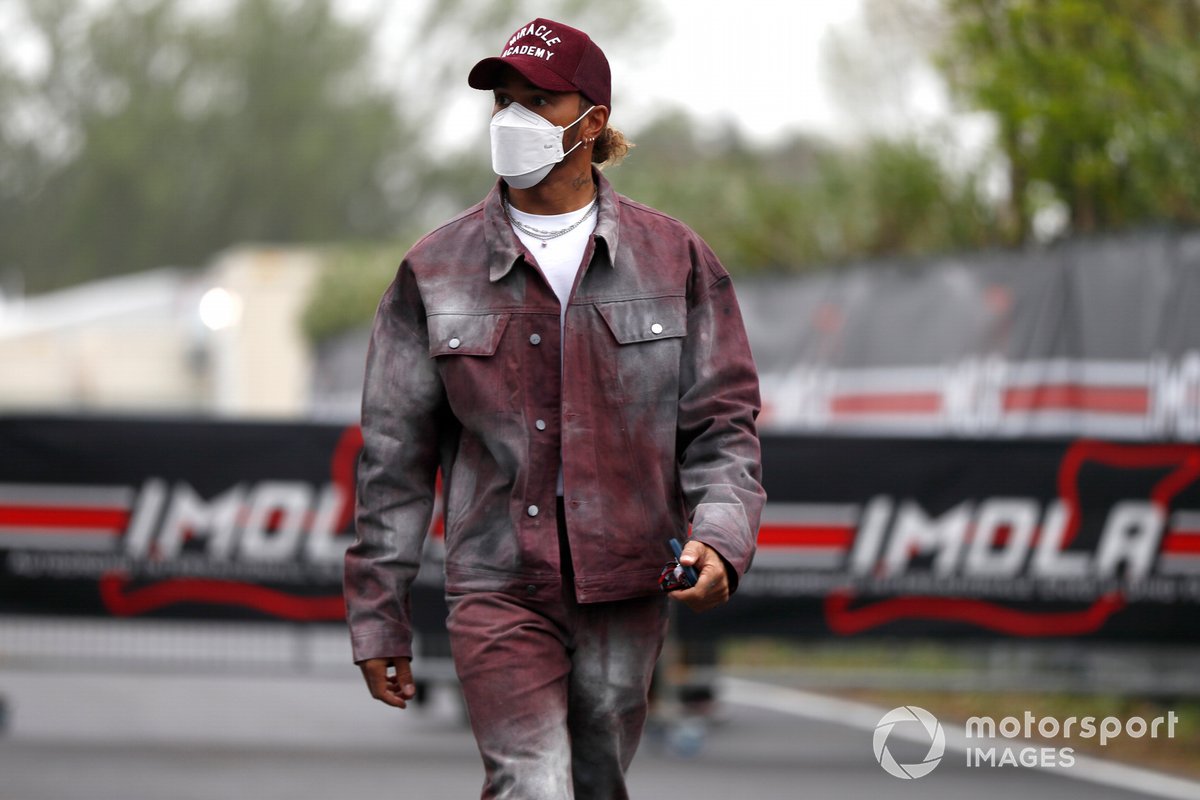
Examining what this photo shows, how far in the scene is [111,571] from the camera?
10.7 meters

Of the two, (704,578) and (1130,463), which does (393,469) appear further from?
(1130,463)

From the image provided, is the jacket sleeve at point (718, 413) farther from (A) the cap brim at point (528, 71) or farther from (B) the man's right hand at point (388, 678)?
(B) the man's right hand at point (388, 678)

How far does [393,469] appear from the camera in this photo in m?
4.66

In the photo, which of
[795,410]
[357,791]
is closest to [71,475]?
[357,791]

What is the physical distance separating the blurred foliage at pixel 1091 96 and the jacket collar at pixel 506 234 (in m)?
7.18

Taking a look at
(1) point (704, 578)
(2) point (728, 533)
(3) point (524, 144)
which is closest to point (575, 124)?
(3) point (524, 144)

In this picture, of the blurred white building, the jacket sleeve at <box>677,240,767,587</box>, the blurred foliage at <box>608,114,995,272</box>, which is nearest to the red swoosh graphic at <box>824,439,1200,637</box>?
the blurred foliage at <box>608,114,995,272</box>

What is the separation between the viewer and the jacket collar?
4.60m

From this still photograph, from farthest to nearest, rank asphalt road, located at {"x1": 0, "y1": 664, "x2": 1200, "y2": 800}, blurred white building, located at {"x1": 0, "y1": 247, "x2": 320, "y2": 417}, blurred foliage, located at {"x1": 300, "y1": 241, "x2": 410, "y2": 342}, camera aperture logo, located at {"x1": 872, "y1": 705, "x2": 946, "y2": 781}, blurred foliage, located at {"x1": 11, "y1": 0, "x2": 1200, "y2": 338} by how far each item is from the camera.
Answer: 1. blurred foliage, located at {"x1": 11, "y1": 0, "x2": 1200, "y2": 338}
2. blurred white building, located at {"x1": 0, "y1": 247, "x2": 320, "y2": 417}
3. blurred foliage, located at {"x1": 300, "y1": 241, "x2": 410, "y2": 342}
4. camera aperture logo, located at {"x1": 872, "y1": 705, "x2": 946, "y2": 781}
5. asphalt road, located at {"x1": 0, "y1": 664, "x2": 1200, "y2": 800}

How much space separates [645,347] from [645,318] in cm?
7

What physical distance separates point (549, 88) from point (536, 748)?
1470mm

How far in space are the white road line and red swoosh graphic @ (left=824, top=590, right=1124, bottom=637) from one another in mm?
662

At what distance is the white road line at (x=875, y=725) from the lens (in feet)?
30.1

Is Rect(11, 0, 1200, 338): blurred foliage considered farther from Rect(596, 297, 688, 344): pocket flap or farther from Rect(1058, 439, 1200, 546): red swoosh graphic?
Rect(596, 297, 688, 344): pocket flap
